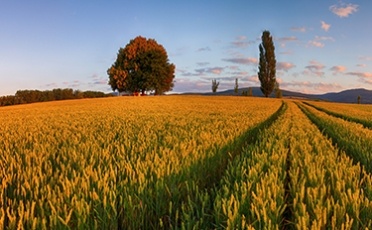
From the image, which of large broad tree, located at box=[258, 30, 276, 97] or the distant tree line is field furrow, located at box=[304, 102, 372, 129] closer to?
large broad tree, located at box=[258, 30, 276, 97]

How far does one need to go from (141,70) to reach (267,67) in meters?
30.8

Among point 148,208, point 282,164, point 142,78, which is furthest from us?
point 142,78

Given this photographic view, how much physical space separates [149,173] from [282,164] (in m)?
1.61

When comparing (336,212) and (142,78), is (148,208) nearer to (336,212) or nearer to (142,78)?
(336,212)

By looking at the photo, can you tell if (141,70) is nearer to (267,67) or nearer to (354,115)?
(267,67)

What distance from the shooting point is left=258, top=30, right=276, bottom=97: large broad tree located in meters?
76.8

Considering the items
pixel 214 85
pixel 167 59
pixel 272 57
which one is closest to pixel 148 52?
pixel 167 59

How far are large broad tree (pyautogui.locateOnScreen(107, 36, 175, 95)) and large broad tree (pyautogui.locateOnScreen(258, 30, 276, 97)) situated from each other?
22.0 m

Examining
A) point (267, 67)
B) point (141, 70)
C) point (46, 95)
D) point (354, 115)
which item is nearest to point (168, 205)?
point (354, 115)

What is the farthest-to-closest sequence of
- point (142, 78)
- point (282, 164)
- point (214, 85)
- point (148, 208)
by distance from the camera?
point (214, 85), point (142, 78), point (282, 164), point (148, 208)

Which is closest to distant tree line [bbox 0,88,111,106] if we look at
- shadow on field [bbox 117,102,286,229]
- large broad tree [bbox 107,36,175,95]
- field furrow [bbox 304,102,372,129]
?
large broad tree [bbox 107,36,175,95]

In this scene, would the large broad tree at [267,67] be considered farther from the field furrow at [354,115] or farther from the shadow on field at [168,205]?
the shadow on field at [168,205]

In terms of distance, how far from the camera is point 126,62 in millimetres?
70000

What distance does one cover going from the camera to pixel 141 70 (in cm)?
6969
